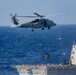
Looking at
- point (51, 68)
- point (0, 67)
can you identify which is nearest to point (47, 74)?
point (51, 68)

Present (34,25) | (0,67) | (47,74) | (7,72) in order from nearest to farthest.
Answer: (34,25), (47,74), (7,72), (0,67)

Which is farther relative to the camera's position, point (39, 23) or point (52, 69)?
point (52, 69)

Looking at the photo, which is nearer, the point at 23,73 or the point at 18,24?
the point at 18,24

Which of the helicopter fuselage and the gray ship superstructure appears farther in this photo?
the gray ship superstructure

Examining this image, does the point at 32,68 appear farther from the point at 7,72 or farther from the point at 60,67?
the point at 7,72

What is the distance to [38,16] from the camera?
88.1m

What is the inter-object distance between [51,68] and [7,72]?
70698 millimetres

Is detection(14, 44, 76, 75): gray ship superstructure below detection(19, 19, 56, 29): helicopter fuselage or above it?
below

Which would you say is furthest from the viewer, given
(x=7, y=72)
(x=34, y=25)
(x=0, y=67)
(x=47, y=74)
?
(x=0, y=67)

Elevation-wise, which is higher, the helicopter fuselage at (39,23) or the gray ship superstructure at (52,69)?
the helicopter fuselage at (39,23)

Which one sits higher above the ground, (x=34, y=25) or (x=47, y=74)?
(x=34, y=25)

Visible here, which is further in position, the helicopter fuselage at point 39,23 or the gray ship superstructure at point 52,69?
the gray ship superstructure at point 52,69

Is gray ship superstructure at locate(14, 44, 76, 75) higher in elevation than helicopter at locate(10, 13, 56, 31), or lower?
lower

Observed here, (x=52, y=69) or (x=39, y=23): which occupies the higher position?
(x=39, y=23)
